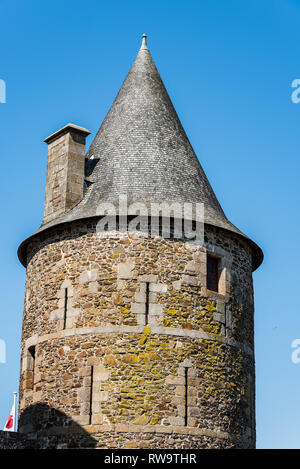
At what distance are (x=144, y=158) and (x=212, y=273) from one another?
11.2ft

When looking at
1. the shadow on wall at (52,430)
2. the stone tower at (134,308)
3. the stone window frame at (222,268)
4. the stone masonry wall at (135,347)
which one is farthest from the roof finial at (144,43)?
the shadow on wall at (52,430)

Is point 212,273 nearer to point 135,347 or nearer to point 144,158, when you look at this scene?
point 135,347

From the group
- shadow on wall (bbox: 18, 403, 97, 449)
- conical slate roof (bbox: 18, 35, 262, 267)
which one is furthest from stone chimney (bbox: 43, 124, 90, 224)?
shadow on wall (bbox: 18, 403, 97, 449)

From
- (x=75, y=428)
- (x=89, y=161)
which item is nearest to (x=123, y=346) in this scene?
(x=75, y=428)

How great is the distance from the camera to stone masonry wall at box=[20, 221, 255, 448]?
62.0ft

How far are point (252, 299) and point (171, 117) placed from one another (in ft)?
17.7

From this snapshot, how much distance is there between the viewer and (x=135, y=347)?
19.2 m

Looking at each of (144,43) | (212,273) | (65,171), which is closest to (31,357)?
(65,171)

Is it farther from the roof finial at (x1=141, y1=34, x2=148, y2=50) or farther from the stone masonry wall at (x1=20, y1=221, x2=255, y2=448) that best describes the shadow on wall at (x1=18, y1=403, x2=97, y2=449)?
the roof finial at (x1=141, y1=34, x2=148, y2=50)

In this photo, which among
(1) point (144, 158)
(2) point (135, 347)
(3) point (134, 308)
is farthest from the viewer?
(1) point (144, 158)

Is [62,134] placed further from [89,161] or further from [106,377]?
[106,377]

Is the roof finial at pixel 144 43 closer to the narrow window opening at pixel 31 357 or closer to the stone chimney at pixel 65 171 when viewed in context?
the stone chimney at pixel 65 171

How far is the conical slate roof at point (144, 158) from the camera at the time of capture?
21.1 m

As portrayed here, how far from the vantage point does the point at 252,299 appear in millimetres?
22125
